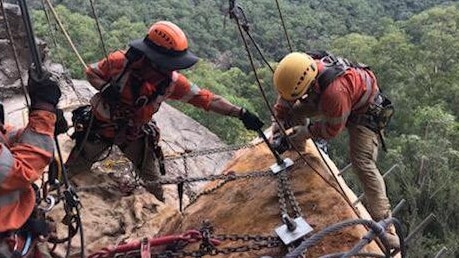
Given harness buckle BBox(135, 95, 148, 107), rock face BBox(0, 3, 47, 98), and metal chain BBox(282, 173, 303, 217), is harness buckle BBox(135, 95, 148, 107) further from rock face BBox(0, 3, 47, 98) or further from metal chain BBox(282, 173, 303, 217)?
rock face BBox(0, 3, 47, 98)

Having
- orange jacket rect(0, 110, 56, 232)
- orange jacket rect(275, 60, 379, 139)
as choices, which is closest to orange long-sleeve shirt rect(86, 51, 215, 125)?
orange jacket rect(275, 60, 379, 139)

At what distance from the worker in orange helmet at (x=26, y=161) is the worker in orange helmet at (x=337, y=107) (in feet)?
6.50

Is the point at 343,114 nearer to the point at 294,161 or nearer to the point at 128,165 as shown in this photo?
the point at 294,161

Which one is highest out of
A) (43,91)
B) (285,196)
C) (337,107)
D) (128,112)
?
(43,91)

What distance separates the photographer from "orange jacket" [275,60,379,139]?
413cm

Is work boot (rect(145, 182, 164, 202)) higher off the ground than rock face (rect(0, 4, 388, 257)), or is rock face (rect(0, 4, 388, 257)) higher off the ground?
rock face (rect(0, 4, 388, 257))

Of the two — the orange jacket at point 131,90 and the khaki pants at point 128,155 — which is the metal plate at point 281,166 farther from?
the khaki pants at point 128,155

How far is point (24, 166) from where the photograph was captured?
249cm

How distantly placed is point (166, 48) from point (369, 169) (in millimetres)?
1767

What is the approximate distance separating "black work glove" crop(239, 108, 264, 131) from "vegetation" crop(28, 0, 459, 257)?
0.73m

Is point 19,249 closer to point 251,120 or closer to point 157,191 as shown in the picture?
point 251,120

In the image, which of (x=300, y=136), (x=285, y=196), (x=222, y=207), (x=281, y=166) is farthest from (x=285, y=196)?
(x=300, y=136)

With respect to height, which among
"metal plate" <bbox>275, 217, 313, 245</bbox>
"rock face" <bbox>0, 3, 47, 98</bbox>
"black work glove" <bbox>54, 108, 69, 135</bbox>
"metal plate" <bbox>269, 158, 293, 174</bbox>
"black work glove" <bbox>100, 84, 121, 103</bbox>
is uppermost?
"black work glove" <bbox>54, 108, 69, 135</bbox>

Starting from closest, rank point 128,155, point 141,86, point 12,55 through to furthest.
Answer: point 141,86 → point 128,155 → point 12,55
